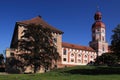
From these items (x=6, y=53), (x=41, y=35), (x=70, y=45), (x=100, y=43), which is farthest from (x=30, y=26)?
(x=100, y=43)

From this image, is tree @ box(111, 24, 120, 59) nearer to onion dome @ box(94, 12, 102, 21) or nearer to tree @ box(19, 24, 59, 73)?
tree @ box(19, 24, 59, 73)

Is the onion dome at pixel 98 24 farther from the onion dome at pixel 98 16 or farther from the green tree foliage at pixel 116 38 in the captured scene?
the green tree foliage at pixel 116 38

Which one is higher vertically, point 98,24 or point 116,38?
point 98,24

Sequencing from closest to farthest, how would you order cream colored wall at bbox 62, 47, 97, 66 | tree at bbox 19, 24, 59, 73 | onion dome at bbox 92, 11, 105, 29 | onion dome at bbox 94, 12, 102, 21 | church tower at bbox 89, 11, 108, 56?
tree at bbox 19, 24, 59, 73 < cream colored wall at bbox 62, 47, 97, 66 < church tower at bbox 89, 11, 108, 56 < onion dome at bbox 92, 11, 105, 29 < onion dome at bbox 94, 12, 102, 21

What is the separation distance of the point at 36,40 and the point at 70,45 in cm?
4491

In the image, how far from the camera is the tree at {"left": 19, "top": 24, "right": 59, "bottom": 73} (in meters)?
43.0

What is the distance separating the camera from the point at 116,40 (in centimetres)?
3491

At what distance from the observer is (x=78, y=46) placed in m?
91.4

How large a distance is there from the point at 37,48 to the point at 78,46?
49.6 meters

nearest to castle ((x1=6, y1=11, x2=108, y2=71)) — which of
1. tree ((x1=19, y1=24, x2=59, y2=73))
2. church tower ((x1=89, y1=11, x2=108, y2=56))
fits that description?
church tower ((x1=89, y1=11, x2=108, y2=56))

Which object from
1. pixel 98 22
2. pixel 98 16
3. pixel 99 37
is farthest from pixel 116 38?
pixel 98 16

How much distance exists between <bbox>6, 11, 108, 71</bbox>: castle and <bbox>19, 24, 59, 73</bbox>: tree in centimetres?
1283

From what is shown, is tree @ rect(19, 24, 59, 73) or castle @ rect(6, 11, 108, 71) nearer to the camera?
tree @ rect(19, 24, 59, 73)

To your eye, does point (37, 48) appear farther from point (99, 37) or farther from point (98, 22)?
point (98, 22)
